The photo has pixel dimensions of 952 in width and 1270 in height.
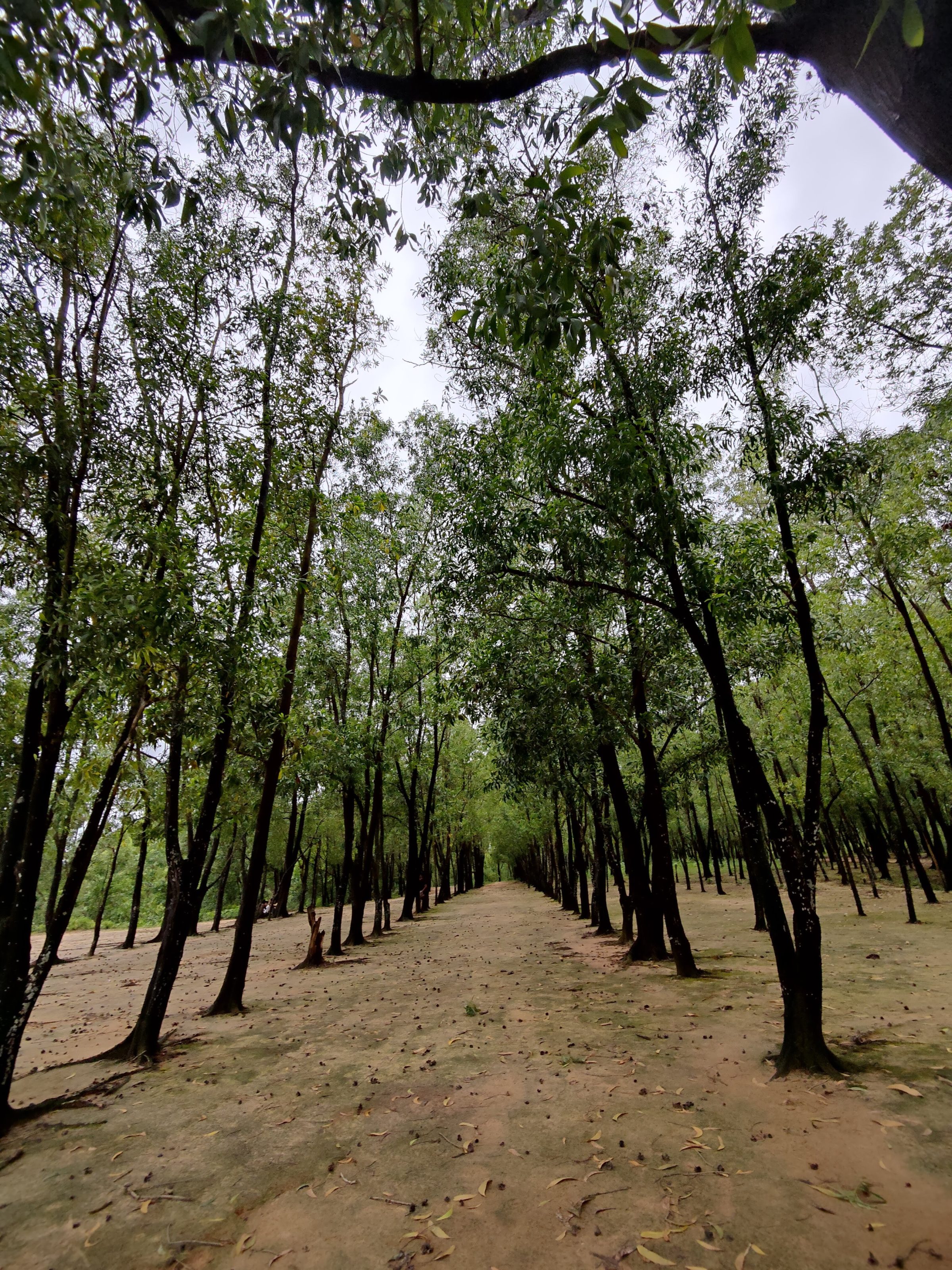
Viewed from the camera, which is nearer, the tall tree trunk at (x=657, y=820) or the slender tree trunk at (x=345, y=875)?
the tall tree trunk at (x=657, y=820)

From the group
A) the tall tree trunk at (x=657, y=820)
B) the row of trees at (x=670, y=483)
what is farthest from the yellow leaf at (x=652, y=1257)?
the tall tree trunk at (x=657, y=820)

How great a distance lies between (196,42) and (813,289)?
271 inches

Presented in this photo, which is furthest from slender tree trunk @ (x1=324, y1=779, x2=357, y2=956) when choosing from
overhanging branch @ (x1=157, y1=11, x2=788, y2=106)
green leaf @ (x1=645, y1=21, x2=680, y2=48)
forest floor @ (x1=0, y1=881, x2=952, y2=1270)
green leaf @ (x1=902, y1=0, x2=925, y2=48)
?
green leaf @ (x1=902, y1=0, x2=925, y2=48)

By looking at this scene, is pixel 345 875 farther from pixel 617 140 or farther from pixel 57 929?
pixel 617 140

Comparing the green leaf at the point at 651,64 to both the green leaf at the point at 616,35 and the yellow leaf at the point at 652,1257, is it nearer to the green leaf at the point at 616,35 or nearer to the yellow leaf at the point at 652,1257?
the green leaf at the point at 616,35

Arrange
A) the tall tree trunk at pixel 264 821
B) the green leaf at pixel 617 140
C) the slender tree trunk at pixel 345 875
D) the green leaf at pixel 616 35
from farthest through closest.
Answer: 1. the slender tree trunk at pixel 345 875
2. the tall tree trunk at pixel 264 821
3. the green leaf at pixel 617 140
4. the green leaf at pixel 616 35

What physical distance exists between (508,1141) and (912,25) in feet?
22.5

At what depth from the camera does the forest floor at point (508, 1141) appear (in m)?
3.63

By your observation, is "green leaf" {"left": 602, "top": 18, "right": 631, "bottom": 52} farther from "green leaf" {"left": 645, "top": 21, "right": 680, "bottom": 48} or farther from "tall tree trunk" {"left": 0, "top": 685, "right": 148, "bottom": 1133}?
"tall tree trunk" {"left": 0, "top": 685, "right": 148, "bottom": 1133}

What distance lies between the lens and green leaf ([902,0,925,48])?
4.66 ft

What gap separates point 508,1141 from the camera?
16.1 ft

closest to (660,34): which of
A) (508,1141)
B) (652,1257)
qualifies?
(652,1257)

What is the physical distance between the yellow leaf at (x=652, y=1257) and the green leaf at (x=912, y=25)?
5424 mm

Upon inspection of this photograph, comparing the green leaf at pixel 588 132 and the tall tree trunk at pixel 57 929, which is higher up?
the green leaf at pixel 588 132
